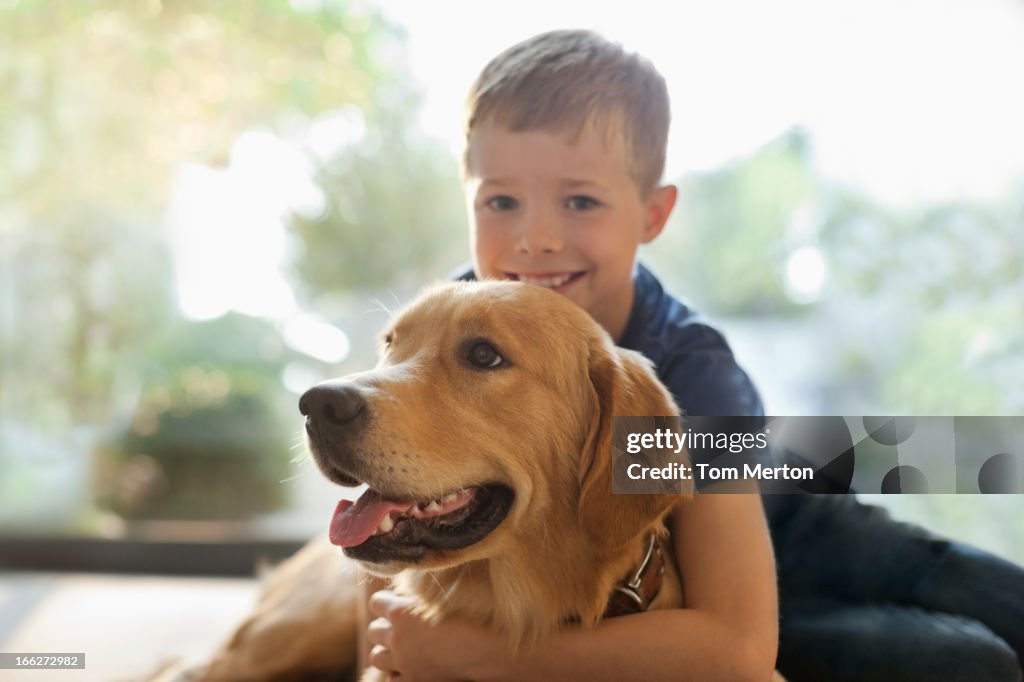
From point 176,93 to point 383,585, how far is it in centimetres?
241

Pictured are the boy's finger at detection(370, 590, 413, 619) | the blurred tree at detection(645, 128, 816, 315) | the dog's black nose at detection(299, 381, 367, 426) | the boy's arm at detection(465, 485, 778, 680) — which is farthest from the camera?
the blurred tree at detection(645, 128, 816, 315)

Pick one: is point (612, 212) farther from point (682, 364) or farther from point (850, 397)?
point (850, 397)

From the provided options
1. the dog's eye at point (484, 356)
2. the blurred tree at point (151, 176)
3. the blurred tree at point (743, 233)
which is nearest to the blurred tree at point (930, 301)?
the blurred tree at point (743, 233)

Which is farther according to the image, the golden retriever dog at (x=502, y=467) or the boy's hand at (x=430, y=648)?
the boy's hand at (x=430, y=648)

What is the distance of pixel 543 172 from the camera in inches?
62.8

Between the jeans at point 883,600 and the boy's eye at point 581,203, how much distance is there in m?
0.68

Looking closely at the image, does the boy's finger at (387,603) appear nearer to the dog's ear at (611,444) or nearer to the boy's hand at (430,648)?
the boy's hand at (430,648)

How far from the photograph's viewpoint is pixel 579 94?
5.25 ft

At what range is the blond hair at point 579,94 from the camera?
1.59m

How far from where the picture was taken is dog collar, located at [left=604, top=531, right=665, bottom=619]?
53.8 inches

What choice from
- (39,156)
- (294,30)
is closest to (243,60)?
(294,30)

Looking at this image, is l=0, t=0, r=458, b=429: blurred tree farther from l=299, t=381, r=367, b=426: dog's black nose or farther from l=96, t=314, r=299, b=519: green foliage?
l=299, t=381, r=367, b=426: dog's black nose

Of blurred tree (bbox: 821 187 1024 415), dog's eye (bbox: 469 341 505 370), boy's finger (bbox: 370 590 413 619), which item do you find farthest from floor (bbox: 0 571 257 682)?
blurred tree (bbox: 821 187 1024 415)

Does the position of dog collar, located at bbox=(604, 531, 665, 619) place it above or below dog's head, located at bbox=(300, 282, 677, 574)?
below
